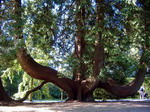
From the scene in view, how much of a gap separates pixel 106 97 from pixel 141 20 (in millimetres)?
7298

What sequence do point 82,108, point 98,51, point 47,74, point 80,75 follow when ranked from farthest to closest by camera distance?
point 47,74 < point 80,75 < point 98,51 < point 82,108

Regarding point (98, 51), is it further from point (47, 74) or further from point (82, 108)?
point (82, 108)

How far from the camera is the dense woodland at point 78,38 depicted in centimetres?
826

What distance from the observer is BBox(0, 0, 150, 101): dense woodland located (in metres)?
8.26

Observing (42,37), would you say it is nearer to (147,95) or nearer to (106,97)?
(106,97)

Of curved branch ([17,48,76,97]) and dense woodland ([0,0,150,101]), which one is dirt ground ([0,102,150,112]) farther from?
curved branch ([17,48,76,97])

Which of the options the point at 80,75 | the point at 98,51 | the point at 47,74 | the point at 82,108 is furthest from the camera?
the point at 47,74

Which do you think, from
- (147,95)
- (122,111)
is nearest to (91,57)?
(122,111)

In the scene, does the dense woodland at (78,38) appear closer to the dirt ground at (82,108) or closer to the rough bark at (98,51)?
the rough bark at (98,51)

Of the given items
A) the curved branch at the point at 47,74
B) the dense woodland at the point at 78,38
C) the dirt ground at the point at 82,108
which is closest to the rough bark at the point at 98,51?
the dense woodland at the point at 78,38

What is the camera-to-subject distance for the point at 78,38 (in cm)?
Result: 1164

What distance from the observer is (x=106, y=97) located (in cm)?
1467

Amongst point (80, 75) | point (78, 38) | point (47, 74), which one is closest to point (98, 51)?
point (78, 38)

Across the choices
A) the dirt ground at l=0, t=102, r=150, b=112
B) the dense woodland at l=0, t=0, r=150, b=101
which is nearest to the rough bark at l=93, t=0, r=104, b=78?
the dense woodland at l=0, t=0, r=150, b=101
